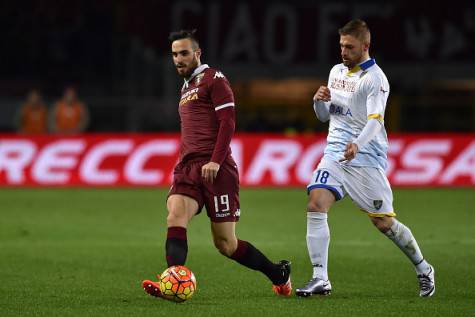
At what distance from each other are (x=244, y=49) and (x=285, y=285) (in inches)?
769

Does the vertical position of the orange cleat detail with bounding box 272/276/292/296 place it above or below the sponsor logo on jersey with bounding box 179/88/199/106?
below

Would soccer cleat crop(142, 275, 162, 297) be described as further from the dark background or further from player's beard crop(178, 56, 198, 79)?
the dark background

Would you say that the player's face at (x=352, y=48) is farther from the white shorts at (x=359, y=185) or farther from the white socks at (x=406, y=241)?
the white socks at (x=406, y=241)

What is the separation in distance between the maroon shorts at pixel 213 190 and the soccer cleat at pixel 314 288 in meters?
0.81

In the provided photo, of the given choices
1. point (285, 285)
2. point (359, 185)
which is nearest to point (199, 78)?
point (359, 185)

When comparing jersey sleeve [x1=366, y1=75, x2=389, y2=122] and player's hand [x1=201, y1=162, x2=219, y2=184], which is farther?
jersey sleeve [x1=366, y1=75, x2=389, y2=122]

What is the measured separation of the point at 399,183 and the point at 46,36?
1313cm

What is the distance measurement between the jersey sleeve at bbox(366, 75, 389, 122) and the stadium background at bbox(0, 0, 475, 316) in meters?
1.44

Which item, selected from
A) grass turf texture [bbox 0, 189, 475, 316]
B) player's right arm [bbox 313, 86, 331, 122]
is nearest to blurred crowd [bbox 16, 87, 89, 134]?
grass turf texture [bbox 0, 189, 475, 316]

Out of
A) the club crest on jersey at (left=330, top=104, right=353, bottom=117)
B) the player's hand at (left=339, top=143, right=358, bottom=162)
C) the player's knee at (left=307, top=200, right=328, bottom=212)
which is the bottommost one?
the player's knee at (left=307, top=200, right=328, bottom=212)

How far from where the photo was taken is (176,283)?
7445 millimetres

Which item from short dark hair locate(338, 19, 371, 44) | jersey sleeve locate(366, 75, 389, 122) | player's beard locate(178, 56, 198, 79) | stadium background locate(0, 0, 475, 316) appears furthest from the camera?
stadium background locate(0, 0, 475, 316)

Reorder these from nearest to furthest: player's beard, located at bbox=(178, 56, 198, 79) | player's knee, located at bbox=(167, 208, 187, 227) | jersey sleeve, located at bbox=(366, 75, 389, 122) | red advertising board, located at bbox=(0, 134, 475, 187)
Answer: player's knee, located at bbox=(167, 208, 187, 227) < player's beard, located at bbox=(178, 56, 198, 79) < jersey sleeve, located at bbox=(366, 75, 389, 122) < red advertising board, located at bbox=(0, 134, 475, 187)

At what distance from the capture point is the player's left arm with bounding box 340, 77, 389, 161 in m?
7.89
